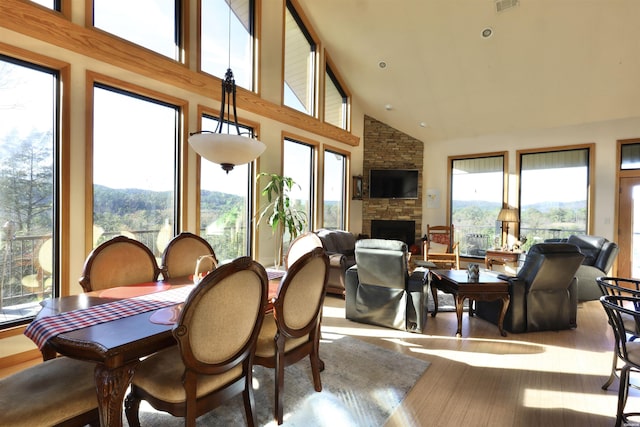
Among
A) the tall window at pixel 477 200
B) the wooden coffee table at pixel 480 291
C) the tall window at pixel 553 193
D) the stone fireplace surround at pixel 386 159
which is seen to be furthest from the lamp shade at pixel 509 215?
the wooden coffee table at pixel 480 291

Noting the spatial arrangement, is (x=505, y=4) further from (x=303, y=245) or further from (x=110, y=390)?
(x=110, y=390)

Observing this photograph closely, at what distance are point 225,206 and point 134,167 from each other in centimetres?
130

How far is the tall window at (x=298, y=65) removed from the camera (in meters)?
5.62

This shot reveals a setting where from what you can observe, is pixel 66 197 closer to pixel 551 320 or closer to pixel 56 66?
pixel 56 66

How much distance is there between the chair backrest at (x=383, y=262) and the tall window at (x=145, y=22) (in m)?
3.22

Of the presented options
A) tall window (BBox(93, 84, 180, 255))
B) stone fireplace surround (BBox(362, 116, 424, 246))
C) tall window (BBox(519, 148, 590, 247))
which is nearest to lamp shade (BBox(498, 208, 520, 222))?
tall window (BBox(519, 148, 590, 247))

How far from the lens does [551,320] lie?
11.6 ft

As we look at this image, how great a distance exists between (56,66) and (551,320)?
18.1 feet

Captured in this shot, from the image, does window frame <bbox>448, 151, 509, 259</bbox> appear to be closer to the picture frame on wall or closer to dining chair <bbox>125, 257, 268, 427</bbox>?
the picture frame on wall

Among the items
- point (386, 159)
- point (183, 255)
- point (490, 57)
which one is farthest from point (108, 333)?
point (386, 159)

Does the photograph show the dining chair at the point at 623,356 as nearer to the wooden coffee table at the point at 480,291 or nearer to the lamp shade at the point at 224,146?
the wooden coffee table at the point at 480,291

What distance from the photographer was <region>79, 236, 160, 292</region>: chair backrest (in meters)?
2.29

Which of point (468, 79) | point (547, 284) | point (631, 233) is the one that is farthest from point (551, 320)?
point (468, 79)

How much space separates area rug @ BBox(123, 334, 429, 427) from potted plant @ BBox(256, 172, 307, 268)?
85.1 inches
